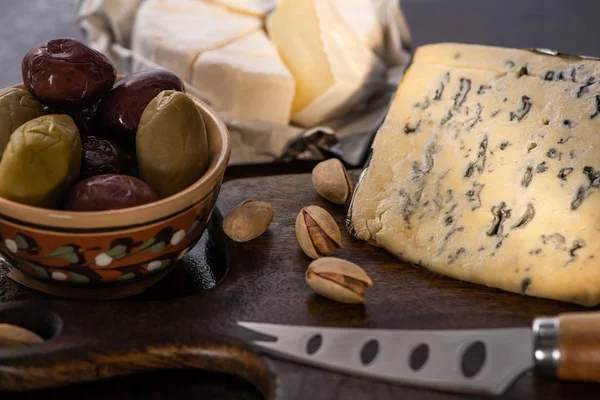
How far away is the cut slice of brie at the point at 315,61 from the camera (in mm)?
1569

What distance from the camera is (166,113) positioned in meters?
0.82

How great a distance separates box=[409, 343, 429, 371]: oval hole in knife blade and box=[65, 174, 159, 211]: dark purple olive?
0.30 m

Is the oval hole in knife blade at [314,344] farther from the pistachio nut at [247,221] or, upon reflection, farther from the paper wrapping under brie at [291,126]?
the paper wrapping under brie at [291,126]

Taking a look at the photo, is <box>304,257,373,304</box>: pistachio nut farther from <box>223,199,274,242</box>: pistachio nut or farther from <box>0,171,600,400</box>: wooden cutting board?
<box>223,199,274,242</box>: pistachio nut

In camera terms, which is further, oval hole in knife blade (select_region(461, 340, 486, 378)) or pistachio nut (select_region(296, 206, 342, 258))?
pistachio nut (select_region(296, 206, 342, 258))

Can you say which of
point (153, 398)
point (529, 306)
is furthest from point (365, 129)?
point (153, 398)

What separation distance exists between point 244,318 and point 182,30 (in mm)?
934

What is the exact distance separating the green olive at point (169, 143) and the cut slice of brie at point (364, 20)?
93cm

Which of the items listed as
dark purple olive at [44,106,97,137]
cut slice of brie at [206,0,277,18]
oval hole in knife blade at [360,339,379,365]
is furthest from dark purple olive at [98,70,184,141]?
cut slice of brie at [206,0,277,18]

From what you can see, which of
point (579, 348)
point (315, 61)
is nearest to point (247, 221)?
point (579, 348)

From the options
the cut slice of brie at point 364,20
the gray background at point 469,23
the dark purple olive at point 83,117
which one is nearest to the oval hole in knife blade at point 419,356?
the dark purple olive at point 83,117

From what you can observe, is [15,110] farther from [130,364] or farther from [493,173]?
[493,173]

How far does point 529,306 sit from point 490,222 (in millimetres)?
107

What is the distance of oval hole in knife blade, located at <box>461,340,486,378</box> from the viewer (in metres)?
0.72
